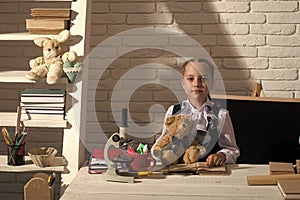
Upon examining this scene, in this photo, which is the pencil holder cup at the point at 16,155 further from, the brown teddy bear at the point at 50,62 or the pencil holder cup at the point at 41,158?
the brown teddy bear at the point at 50,62

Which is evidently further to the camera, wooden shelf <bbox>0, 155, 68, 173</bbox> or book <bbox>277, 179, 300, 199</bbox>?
wooden shelf <bbox>0, 155, 68, 173</bbox>

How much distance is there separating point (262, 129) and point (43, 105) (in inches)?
44.7

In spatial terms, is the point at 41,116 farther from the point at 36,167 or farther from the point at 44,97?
the point at 36,167

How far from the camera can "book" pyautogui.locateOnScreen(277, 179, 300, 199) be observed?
1.80 m

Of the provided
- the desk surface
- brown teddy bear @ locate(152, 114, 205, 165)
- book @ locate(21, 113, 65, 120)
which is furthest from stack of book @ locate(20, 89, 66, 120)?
brown teddy bear @ locate(152, 114, 205, 165)

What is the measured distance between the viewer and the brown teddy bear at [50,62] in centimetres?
239

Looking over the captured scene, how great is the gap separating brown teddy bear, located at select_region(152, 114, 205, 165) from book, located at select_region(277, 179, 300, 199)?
1.38ft

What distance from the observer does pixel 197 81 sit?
7.98 ft

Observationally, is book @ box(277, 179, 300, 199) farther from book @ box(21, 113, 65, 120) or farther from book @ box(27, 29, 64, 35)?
book @ box(27, 29, 64, 35)

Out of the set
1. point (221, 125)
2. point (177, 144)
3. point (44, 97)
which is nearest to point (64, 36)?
point (44, 97)

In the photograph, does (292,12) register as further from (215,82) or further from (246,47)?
(215,82)

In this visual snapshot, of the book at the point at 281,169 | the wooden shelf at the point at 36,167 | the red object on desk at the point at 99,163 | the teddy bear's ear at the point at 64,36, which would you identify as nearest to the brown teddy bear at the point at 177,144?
the red object on desk at the point at 99,163

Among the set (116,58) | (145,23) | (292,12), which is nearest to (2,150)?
(116,58)

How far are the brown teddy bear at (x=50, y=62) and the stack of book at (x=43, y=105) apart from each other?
0.29ft
